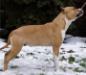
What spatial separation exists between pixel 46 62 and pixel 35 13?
3.71 metres

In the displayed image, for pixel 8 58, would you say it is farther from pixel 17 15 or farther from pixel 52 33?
pixel 17 15

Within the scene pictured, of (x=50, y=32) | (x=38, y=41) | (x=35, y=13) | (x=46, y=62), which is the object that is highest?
(x=35, y=13)

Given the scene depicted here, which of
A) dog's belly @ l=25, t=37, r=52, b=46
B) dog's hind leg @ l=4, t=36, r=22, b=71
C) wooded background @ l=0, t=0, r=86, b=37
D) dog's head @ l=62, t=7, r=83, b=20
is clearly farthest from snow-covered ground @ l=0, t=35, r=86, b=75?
wooded background @ l=0, t=0, r=86, b=37

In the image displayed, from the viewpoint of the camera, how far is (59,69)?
789cm

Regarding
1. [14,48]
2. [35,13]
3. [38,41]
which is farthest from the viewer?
[35,13]

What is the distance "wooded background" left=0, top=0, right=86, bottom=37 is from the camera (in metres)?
11.8

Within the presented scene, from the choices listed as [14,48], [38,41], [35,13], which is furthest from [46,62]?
[35,13]

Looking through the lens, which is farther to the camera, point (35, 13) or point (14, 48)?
point (35, 13)

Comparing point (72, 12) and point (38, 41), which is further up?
point (72, 12)

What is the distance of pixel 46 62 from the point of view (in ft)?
28.0

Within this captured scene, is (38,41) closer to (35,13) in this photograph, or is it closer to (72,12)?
(72,12)

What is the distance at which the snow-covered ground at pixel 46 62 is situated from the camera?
773 cm

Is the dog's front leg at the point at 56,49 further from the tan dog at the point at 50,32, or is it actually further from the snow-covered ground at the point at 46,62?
the snow-covered ground at the point at 46,62

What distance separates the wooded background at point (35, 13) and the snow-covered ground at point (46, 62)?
165cm
